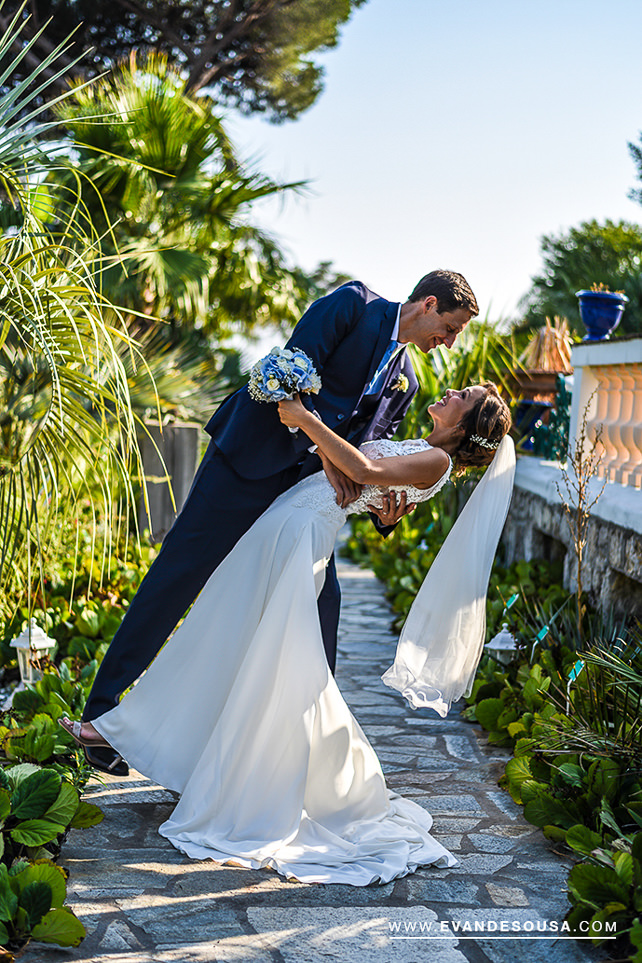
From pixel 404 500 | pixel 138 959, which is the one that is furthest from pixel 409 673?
pixel 138 959

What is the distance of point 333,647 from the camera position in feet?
11.0

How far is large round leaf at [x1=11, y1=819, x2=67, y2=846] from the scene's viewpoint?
2332 mm

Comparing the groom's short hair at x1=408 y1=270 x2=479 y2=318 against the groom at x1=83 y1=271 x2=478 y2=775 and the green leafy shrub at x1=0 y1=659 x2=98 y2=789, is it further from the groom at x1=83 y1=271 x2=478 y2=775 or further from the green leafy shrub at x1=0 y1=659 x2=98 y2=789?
the green leafy shrub at x1=0 y1=659 x2=98 y2=789

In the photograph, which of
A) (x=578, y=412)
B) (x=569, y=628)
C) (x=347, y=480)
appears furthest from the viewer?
(x=578, y=412)

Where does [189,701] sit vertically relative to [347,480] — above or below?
below

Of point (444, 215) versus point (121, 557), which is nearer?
point (121, 557)

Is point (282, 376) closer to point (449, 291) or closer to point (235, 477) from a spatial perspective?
point (235, 477)

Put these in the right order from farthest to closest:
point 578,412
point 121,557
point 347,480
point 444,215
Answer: point 444,215 < point 121,557 < point 578,412 < point 347,480

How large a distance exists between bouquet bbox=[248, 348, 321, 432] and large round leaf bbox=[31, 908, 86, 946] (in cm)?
149

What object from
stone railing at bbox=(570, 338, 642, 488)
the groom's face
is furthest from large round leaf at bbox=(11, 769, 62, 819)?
stone railing at bbox=(570, 338, 642, 488)

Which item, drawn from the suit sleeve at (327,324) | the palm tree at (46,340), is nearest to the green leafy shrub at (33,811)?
the palm tree at (46,340)

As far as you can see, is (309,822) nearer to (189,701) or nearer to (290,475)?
(189,701)

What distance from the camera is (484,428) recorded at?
119 inches

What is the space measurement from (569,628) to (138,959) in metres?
2.59
